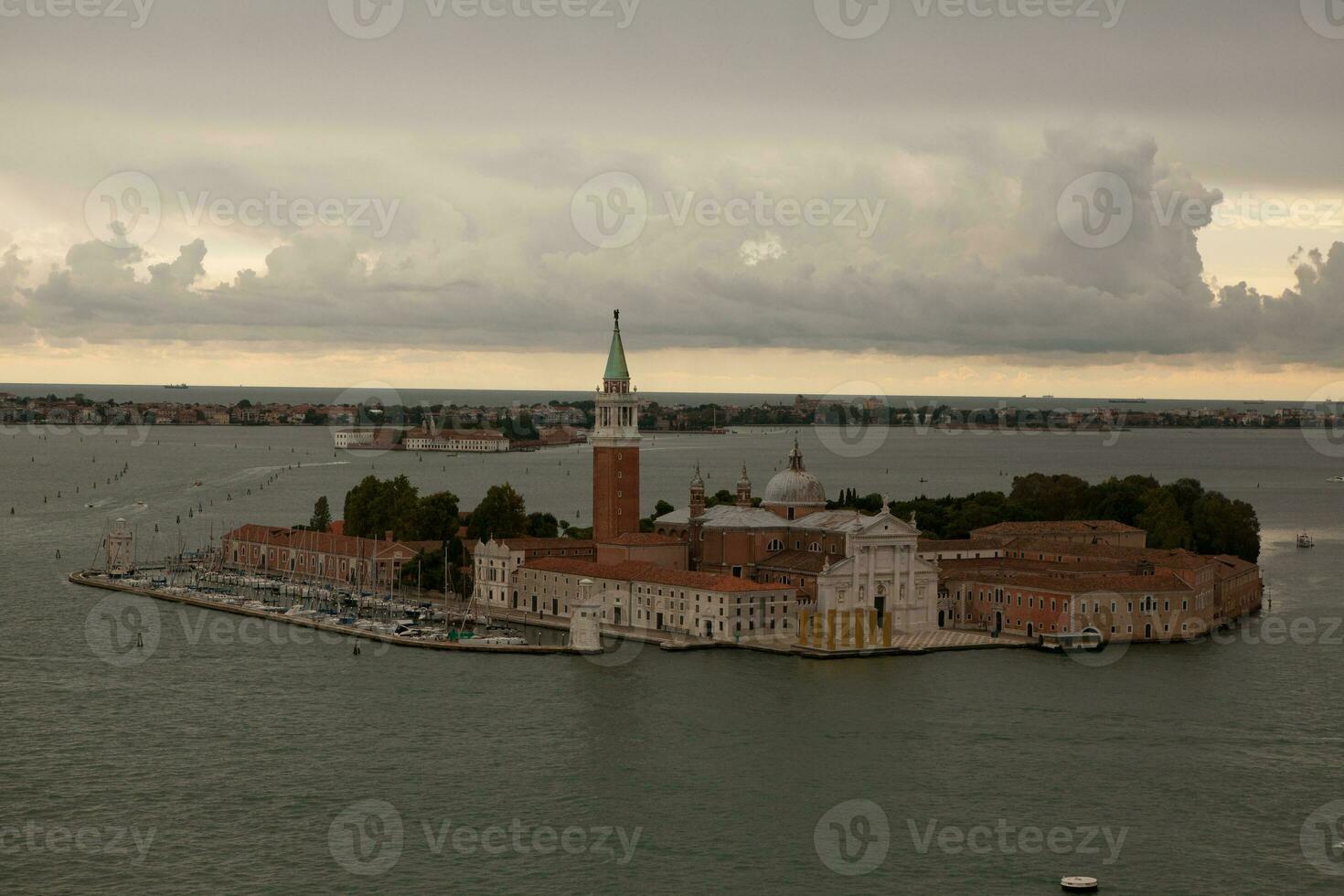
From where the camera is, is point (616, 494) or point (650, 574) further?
point (616, 494)

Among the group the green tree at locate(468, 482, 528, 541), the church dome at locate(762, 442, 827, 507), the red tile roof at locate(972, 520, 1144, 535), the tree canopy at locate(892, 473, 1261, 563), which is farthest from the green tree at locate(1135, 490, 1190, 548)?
the green tree at locate(468, 482, 528, 541)

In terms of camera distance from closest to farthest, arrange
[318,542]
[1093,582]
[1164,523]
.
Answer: [1093,582]
[318,542]
[1164,523]

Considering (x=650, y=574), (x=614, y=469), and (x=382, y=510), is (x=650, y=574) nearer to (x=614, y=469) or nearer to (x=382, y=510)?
(x=614, y=469)

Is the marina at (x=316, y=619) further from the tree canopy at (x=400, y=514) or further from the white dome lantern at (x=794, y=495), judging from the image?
the white dome lantern at (x=794, y=495)

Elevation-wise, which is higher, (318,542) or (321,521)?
(321,521)

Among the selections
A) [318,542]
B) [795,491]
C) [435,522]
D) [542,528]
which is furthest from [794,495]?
[318,542]

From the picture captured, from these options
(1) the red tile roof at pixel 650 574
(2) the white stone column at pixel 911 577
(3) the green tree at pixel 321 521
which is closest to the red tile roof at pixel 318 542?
(3) the green tree at pixel 321 521
